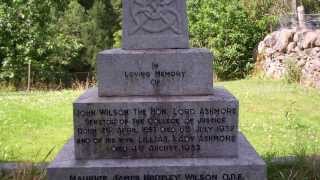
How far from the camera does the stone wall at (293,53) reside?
609 inches

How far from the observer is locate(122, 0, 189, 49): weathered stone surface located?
15.1ft

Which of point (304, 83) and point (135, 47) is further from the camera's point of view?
point (304, 83)

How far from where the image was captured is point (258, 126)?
9359 mm

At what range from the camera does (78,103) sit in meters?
4.32

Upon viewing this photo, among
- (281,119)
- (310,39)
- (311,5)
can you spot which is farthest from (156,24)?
(311,5)

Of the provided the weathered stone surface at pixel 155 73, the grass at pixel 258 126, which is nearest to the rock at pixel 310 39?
the grass at pixel 258 126

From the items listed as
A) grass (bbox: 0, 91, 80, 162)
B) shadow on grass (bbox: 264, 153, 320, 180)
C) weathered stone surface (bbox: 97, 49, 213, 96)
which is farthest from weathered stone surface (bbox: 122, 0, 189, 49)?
grass (bbox: 0, 91, 80, 162)

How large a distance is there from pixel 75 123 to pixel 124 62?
64cm

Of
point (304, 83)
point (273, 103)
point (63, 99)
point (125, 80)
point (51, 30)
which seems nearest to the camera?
point (125, 80)

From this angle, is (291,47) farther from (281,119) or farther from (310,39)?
(281,119)

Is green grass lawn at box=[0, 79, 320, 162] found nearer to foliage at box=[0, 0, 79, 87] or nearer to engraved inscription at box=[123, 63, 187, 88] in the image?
engraved inscription at box=[123, 63, 187, 88]

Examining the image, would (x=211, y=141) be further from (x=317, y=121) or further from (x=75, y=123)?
(x=317, y=121)

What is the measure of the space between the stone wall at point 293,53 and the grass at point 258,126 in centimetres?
152

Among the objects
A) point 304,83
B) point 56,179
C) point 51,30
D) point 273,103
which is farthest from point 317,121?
point 51,30
